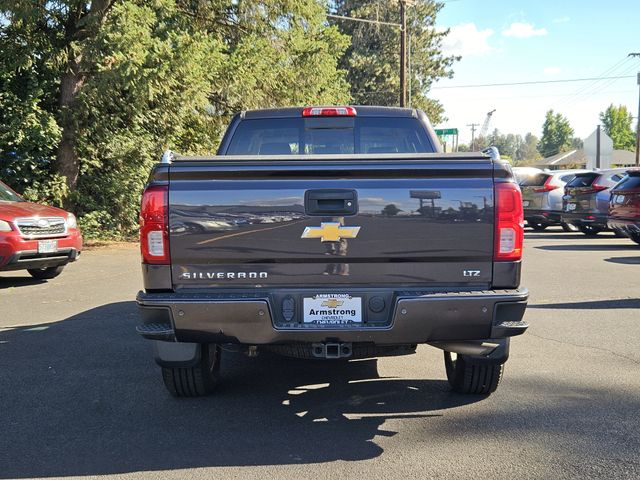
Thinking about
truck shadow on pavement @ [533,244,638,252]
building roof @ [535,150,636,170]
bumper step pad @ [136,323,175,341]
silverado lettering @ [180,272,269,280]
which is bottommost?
truck shadow on pavement @ [533,244,638,252]

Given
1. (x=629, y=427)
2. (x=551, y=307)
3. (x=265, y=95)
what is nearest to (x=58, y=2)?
(x=265, y=95)

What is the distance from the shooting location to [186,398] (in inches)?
189

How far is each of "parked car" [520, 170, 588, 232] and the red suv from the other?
13.3 meters

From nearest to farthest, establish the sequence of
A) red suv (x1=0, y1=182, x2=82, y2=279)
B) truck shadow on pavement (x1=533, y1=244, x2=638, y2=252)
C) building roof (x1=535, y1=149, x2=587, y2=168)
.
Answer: red suv (x1=0, y1=182, x2=82, y2=279) → truck shadow on pavement (x1=533, y1=244, x2=638, y2=252) → building roof (x1=535, y1=149, x2=587, y2=168)

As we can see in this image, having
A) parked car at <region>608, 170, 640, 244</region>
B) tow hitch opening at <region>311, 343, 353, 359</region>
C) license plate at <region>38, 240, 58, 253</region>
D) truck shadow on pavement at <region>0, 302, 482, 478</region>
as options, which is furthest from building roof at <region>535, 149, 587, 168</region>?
tow hitch opening at <region>311, 343, 353, 359</region>

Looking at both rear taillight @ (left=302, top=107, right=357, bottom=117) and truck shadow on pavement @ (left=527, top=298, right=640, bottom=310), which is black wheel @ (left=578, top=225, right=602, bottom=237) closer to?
truck shadow on pavement @ (left=527, top=298, right=640, bottom=310)

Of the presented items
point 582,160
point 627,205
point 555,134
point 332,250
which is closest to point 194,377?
point 332,250

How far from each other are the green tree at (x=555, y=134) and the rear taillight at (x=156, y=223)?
148342 millimetres

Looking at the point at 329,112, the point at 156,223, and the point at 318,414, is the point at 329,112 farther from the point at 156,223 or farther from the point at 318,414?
the point at 318,414

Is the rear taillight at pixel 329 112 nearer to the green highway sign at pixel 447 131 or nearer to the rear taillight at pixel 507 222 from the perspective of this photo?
the rear taillight at pixel 507 222

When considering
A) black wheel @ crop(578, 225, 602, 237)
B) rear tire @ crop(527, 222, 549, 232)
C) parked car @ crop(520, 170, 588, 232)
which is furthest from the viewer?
rear tire @ crop(527, 222, 549, 232)

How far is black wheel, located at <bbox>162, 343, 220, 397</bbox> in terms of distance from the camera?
4.61 m

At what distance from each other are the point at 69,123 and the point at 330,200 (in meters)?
13.1

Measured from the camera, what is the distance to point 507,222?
12.7 feet
